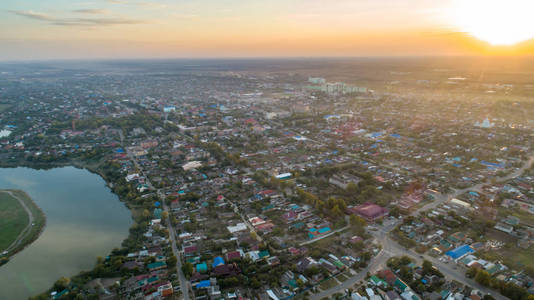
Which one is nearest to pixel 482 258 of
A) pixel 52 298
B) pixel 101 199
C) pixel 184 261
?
pixel 184 261

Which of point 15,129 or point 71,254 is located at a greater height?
point 15,129

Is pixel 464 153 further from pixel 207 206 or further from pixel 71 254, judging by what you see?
pixel 71 254

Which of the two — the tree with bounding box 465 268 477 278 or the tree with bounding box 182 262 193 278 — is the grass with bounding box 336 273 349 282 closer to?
the tree with bounding box 465 268 477 278

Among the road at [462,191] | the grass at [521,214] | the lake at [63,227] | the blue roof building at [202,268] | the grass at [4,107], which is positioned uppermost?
the grass at [4,107]

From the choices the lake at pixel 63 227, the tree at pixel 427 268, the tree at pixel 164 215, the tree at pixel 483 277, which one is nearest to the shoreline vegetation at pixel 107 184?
the lake at pixel 63 227

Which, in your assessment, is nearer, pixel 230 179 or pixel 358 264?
pixel 358 264

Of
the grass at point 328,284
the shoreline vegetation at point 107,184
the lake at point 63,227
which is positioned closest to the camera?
the grass at point 328,284

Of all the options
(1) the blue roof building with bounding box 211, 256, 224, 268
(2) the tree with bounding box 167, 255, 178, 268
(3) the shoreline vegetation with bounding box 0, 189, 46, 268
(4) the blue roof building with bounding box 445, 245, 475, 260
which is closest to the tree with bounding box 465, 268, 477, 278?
(4) the blue roof building with bounding box 445, 245, 475, 260

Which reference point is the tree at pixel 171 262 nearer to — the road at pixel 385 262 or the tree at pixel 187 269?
the tree at pixel 187 269
